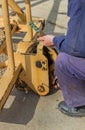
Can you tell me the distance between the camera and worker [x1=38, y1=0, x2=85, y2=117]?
101 inches

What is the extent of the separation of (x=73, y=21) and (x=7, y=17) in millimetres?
500

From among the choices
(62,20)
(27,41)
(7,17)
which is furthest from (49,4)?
(7,17)

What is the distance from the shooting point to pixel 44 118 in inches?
117

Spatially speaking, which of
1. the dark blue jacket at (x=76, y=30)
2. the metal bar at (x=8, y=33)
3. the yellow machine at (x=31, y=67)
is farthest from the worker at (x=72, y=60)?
the metal bar at (x=8, y=33)

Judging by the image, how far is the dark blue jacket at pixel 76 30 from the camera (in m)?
2.54

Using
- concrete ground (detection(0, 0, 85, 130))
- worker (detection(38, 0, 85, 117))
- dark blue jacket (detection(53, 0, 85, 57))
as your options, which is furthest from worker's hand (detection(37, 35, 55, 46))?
concrete ground (detection(0, 0, 85, 130))

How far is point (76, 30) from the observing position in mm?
2584

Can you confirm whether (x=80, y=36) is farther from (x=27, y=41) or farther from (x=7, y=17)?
(x=27, y=41)

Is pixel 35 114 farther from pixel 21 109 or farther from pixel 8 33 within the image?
pixel 8 33

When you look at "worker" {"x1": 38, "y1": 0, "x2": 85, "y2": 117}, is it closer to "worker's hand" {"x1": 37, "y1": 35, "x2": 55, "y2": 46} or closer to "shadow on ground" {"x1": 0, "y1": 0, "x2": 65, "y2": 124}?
Answer: "worker's hand" {"x1": 37, "y1": 35, "x2": 55, "y2": 46}

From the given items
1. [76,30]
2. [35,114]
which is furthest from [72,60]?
[35,114]

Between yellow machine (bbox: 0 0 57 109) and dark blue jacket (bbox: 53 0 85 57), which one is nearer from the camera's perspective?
dark blue jacket (bbox: 53 0 85 57)

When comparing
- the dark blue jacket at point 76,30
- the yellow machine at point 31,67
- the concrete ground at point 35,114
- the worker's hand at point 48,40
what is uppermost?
the dark blue jacket at point 76,30

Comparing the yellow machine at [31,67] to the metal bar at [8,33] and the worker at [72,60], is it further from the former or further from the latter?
the worker at [72,60]
